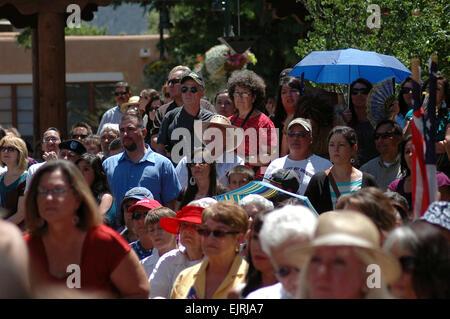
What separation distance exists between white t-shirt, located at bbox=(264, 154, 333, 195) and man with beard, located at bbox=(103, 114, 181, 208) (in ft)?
3.36

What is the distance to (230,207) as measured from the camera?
15.3ft

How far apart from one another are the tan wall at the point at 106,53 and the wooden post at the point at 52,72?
13.9 metres

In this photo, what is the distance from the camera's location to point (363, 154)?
7.55m

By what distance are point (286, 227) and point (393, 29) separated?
554 centimetres

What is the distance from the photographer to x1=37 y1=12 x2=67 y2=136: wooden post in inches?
434

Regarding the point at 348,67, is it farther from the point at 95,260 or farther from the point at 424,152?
the point at 95,260

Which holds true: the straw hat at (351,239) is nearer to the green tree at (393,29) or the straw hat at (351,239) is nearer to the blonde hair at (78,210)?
the blonde hair at (78,210)

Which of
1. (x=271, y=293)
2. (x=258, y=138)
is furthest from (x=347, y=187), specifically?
(x=271, y=293)

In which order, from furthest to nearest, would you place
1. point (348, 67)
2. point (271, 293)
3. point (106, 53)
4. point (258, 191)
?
1. point (106, 53)
2. point (348, 67)
3. point (258, 191)
4. point (271, 293)

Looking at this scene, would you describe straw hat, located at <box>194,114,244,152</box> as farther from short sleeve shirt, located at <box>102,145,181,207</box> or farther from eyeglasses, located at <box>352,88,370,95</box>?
eyeglasses, located at <box>352,88,370,95</box>

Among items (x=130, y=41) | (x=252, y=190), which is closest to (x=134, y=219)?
(x=252, y=190)

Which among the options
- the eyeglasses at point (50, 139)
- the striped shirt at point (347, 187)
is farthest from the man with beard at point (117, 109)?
the striped shirt at point (347, 187)

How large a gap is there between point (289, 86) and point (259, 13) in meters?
11.8
